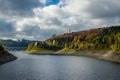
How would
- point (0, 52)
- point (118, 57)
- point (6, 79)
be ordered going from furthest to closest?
point (118, 57)
point (0, 52)
point (6, 79)

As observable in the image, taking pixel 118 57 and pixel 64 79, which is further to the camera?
pixel 118 57

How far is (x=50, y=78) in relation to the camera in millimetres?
82562

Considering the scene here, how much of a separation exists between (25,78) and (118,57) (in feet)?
319

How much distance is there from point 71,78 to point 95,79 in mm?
7373

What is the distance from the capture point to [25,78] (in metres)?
82.6

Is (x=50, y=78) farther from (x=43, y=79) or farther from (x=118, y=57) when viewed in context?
(x=118, y=57)

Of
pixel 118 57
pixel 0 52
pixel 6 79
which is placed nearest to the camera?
pixel 6 79

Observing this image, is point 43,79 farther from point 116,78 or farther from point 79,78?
point 116,78

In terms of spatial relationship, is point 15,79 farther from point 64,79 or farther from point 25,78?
point 64,79

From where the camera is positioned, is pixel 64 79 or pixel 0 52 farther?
pixel 0 52

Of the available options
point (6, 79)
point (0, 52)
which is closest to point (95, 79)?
point (6, 79)

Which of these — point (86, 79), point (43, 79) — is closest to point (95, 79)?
point (86, 79)

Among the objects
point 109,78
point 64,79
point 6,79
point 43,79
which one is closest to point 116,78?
point 109,78

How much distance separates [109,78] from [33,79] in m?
23.0
